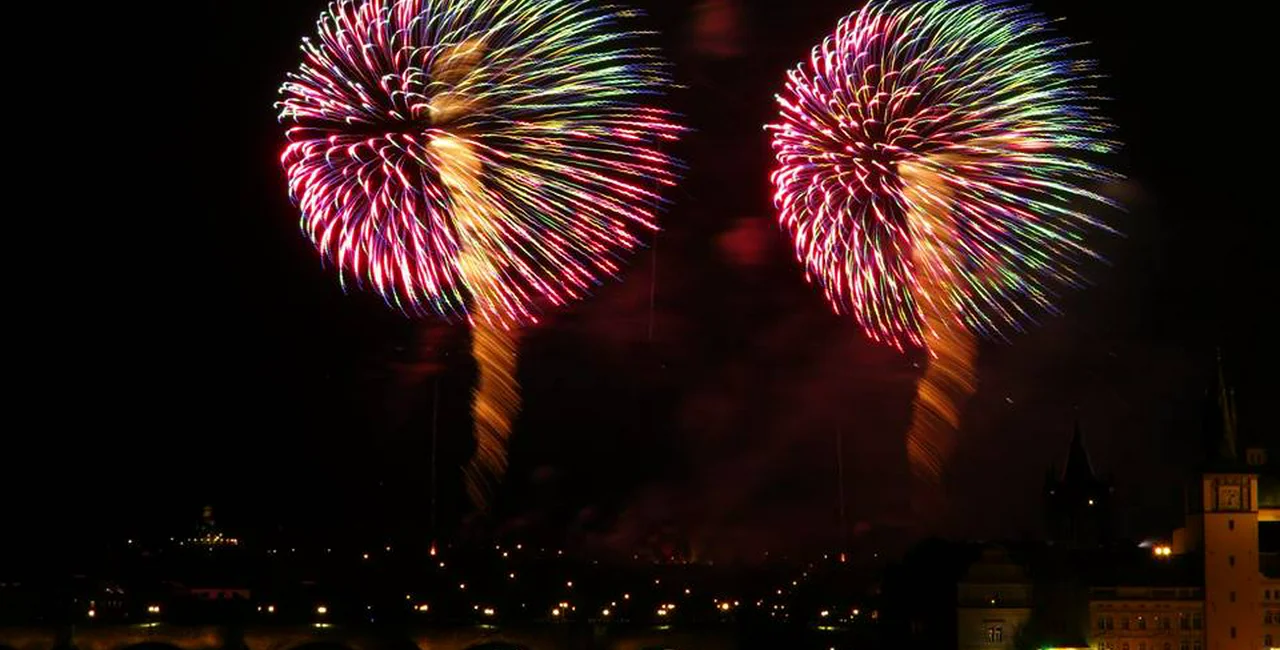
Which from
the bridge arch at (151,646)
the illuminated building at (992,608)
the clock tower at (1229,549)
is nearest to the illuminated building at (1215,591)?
the clock tower at (1229,549)

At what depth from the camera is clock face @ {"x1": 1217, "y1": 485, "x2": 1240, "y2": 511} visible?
6638 cm

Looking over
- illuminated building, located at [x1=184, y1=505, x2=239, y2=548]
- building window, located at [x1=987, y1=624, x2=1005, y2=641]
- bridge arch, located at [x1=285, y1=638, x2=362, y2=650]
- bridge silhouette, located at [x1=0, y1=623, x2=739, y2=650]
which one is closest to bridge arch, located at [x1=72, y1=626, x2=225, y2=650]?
bridge silhouette, located at [x1=0, y1=623, x2=739, y2=650]

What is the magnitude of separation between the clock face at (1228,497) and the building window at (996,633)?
342 inches

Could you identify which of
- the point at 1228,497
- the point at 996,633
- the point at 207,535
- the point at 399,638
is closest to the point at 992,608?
the point at 996,633

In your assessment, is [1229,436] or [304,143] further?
[1229,436]

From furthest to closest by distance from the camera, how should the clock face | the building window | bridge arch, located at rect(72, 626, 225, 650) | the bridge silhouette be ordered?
1. the clock face
2. the bridge silhouette
3. bridge arch, located at rect(72, 626, 225, 650)
4. the building window

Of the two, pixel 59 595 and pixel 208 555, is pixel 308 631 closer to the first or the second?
pixel 59 595

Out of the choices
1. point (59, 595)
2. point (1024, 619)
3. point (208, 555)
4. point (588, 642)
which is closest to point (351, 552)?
point (208, 555)

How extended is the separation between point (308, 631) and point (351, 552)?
4878cm

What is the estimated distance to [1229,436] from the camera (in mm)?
66750

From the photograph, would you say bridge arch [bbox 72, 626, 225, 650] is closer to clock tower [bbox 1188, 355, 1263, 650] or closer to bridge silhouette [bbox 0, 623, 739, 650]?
bridge silhouette [bbox 0, 623, 739, 650]

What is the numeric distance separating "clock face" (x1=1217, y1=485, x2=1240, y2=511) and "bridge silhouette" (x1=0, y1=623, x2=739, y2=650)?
1736 centimetres

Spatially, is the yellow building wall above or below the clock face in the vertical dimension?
below

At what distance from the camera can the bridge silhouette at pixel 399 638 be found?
217 ft
